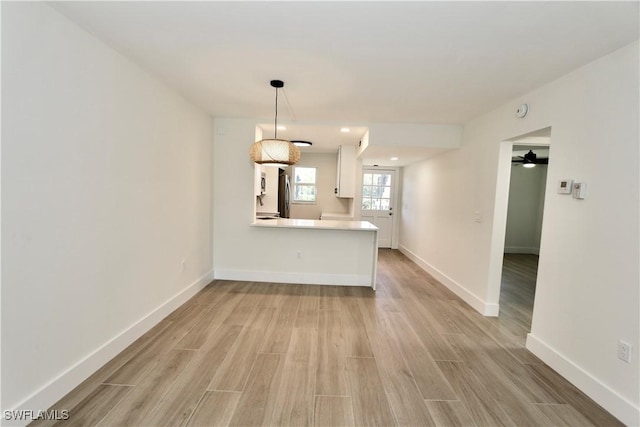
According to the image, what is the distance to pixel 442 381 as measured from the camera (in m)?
1.91

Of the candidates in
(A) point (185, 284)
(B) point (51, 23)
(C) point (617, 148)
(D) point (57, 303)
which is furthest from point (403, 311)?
(B) point (51, 23)

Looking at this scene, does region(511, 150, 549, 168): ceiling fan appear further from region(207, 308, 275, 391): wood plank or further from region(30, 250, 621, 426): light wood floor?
region(207, 308, 275, 391): wood plank

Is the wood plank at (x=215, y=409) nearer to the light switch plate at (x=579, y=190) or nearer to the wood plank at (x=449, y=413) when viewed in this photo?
the wood plank at (x=449, y=413)

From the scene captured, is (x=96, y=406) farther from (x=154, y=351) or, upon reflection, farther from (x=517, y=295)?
(x=517, y=295)

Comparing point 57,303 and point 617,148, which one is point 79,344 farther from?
point 617,148

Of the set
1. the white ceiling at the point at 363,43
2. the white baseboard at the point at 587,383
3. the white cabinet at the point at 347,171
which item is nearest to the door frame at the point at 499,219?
the white ceiling at the point at 363,43

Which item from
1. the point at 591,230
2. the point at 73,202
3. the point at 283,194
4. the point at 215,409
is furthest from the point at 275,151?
the point at 283,194

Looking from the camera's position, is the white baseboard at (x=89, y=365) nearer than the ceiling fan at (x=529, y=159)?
Yes

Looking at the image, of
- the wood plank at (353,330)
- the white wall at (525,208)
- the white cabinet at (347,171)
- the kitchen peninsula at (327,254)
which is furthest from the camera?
→ the white wall at (525,208)

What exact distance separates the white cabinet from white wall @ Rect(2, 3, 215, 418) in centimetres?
312

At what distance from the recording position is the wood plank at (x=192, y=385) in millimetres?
1514

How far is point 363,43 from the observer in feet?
5.83

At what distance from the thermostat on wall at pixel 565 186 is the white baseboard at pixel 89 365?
3682mm

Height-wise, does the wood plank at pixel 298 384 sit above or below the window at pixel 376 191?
below
